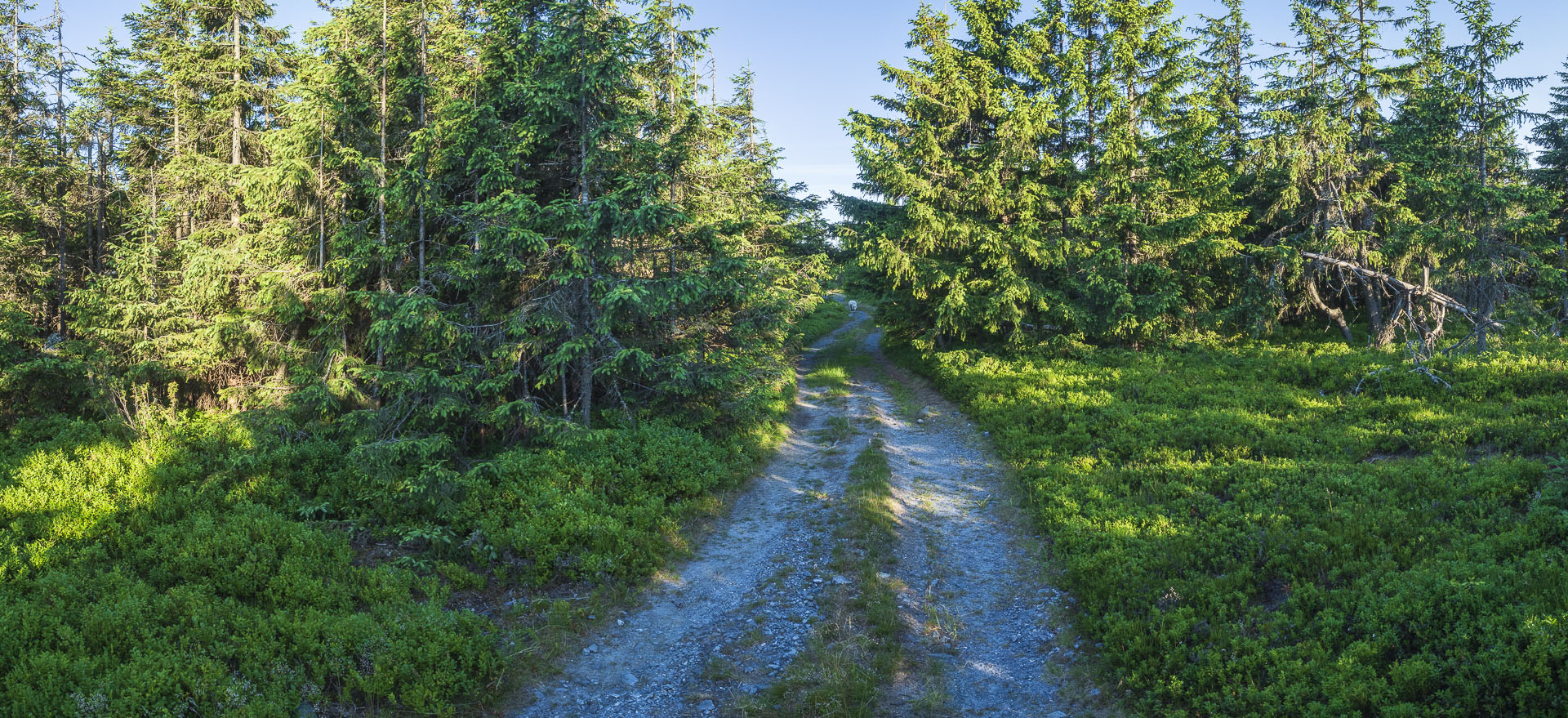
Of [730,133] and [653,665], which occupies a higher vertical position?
[730,133]

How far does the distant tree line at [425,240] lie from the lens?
13.3m

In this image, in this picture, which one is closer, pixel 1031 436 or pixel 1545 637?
pixel 1545 637

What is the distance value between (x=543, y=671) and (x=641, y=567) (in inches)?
100.0

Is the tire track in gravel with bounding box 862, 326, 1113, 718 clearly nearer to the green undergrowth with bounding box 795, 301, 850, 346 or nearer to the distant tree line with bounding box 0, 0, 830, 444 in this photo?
the distant tree line with bounding box 0, 0, 830, 444

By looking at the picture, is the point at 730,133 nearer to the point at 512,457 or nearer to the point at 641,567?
the point at 512,457

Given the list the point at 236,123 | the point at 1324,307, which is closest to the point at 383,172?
the point at 236,123

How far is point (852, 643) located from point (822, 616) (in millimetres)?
806

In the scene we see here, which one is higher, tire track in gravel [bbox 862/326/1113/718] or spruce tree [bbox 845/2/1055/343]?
spruce tree [bbox 845/2/1055/343]

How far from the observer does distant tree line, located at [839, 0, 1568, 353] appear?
20.0 metres

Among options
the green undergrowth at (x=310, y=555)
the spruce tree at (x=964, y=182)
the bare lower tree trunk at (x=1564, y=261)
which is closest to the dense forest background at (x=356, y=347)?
the green undergrowth at (x=310, y=555)

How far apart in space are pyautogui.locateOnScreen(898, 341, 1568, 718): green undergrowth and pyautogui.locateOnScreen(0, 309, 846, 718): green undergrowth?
663 cm

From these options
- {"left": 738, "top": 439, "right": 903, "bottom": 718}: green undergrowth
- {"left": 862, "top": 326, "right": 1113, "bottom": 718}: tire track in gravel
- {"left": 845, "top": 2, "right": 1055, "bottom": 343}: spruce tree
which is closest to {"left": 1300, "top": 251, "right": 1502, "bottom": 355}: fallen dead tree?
{"left": 845, "top": 2, "right": 1055, "bottom": 343}: spruce tree

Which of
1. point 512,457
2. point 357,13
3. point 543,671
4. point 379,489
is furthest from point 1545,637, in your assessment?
point 357,13

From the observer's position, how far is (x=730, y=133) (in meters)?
19.0
